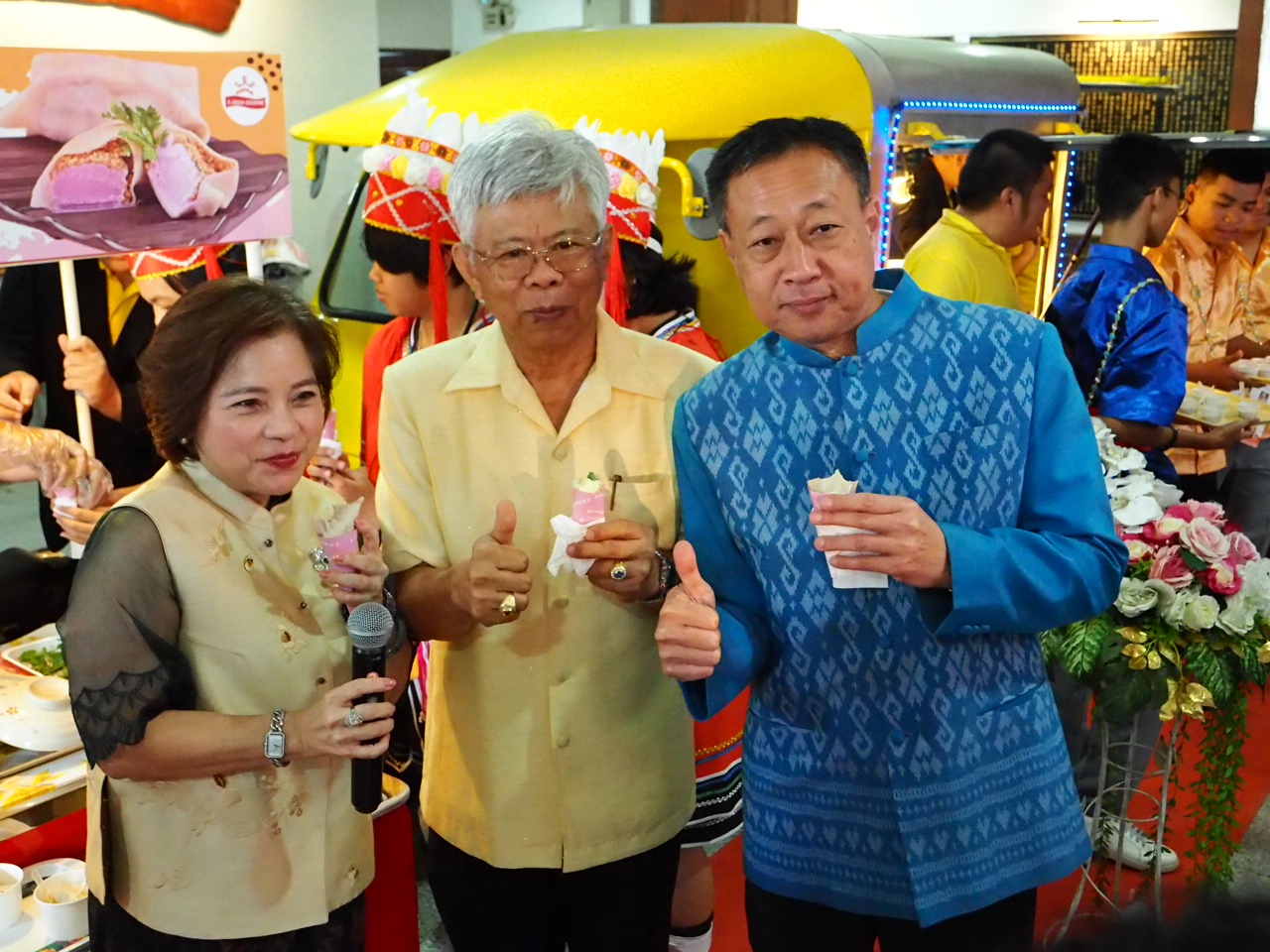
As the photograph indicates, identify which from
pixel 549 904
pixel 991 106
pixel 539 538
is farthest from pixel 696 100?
pixel 549 904

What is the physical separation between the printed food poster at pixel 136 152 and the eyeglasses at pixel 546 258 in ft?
3.40

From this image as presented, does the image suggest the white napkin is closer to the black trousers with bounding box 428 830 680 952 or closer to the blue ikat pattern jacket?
the blue ikat pattern jacket

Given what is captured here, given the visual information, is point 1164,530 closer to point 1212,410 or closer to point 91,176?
point 1212,410

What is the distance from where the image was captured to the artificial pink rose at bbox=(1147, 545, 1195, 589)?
9.03 ft

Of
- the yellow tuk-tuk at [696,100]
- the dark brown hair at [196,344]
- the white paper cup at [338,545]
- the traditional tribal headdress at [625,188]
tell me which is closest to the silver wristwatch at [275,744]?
the white paper cup at [338,545]

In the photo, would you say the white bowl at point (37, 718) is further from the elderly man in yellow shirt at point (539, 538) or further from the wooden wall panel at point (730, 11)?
the wooden wall panel at point (730, 11)

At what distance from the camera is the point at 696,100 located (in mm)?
4758

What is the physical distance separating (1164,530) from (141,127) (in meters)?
2.48


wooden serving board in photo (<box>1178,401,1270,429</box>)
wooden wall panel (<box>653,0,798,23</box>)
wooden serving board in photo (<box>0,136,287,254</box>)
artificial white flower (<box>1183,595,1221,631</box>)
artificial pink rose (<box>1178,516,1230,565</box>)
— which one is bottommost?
artificial white flower (<box>1183,595,1221,631</box>)

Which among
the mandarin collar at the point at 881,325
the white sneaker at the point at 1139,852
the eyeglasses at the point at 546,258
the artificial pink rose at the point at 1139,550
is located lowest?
the white sneaker at the point at 1139,852

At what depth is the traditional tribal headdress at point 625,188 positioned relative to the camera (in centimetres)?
291

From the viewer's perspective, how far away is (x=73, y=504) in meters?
2.56

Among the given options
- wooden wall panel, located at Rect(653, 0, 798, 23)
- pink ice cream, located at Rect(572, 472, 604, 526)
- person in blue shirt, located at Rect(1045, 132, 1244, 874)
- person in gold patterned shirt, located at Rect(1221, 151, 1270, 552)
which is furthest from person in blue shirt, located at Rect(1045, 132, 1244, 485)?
wooden wall panel, located at Rect(653, 0, 798, 23)

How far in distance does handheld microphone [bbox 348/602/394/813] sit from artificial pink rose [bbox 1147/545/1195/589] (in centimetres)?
185
